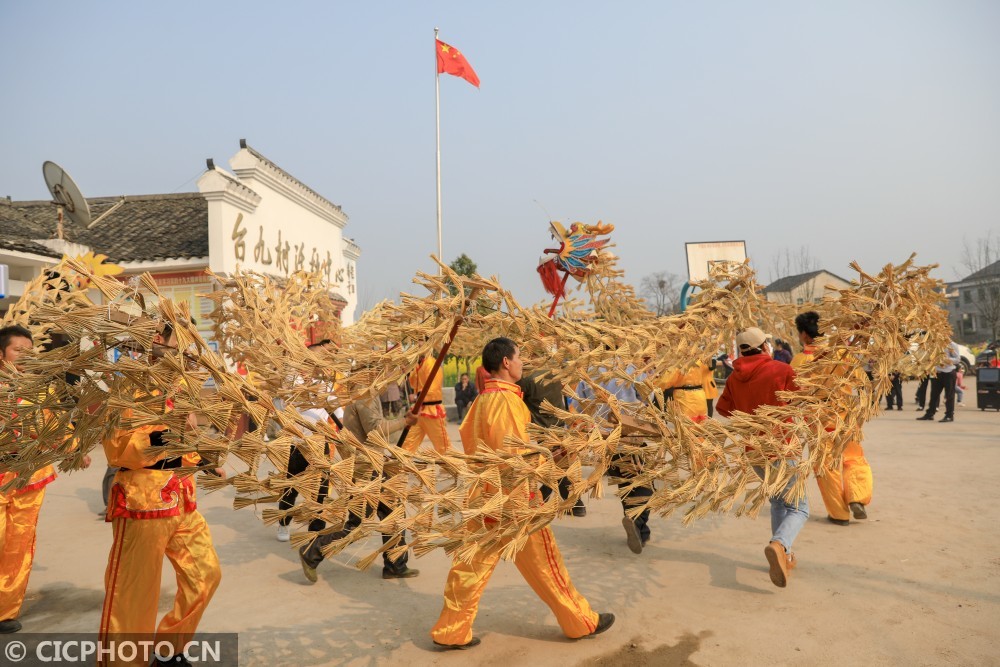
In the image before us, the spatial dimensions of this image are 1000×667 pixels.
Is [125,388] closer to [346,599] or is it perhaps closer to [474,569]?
[474,569]

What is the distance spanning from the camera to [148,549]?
317 cm

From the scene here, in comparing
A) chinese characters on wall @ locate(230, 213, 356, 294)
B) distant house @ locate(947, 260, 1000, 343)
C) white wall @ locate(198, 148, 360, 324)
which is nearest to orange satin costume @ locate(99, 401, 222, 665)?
white wall @ locate(198, 148, 360, 324)

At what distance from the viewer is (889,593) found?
410 cm

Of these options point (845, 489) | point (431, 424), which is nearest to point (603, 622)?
Result: point (845, 489)

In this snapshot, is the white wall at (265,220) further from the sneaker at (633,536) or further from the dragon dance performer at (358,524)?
the sneaker at (633,536)

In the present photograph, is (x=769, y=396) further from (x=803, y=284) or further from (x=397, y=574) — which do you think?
(x=803, y=284)

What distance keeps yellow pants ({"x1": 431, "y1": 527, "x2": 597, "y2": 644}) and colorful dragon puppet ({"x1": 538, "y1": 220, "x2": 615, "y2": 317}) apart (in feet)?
7.99

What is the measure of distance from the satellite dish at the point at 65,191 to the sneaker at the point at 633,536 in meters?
11.4

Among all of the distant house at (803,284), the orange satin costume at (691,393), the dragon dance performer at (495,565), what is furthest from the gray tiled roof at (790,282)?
the dragon dance performer at (495,565)

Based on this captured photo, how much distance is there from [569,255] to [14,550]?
4.30m

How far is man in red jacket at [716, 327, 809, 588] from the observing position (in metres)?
4.24

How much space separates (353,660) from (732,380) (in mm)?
2970

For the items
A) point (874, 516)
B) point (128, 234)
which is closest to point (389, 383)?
point (874, 516)

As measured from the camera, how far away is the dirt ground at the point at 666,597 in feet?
11.5
